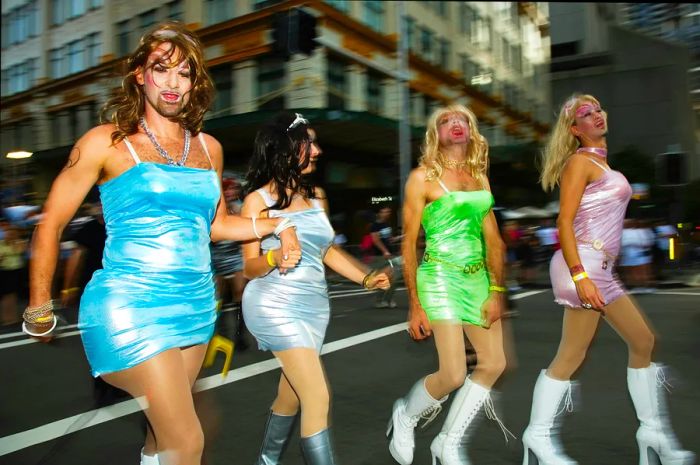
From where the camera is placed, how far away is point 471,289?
12.0 feet

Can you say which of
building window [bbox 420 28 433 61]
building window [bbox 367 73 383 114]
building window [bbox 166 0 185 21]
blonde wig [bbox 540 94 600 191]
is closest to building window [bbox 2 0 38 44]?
building window [bbox 166 0 185 21]

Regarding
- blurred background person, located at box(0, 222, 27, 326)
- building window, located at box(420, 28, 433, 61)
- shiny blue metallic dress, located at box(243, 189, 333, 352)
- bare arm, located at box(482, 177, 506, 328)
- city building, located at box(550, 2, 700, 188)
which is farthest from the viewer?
city building, located at box(550, 2, 700, 188)

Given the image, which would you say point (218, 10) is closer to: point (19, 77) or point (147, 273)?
point (19, 77)

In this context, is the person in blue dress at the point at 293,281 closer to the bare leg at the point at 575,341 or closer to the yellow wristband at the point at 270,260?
the yellow wristband at the point at 270,260

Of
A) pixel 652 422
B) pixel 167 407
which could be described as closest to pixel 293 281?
pixel 167 407

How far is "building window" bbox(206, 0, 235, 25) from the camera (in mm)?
23328

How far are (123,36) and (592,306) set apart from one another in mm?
28308

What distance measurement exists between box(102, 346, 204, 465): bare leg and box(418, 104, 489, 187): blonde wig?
198 centimetres

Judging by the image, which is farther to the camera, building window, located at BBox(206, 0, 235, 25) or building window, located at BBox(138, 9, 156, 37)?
building window, located at BBox(138, 9, 156, 37)

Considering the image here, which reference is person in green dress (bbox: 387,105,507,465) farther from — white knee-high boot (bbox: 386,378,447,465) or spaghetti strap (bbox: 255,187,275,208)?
spaghetti strap (bbox: 255,187,275,208)

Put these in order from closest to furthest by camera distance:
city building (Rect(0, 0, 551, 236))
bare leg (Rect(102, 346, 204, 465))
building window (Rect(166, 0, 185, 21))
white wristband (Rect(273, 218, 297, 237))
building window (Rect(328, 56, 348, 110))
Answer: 1. bare leg (Rect(102, 346, 204, 465))
2. white wristband (Rect(273, 218, 297, 237))
3. city building (Rect(0, 0, 551, 236))
4. building window (Rect(166, 0, 185, 21))
5. building window (Rect(328, 56, 348, 110))

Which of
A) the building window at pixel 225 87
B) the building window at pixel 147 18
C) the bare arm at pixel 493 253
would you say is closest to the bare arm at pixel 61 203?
the bare arm at pixel 493 253

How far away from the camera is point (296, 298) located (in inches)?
124

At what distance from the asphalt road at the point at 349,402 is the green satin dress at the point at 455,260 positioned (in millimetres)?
919
